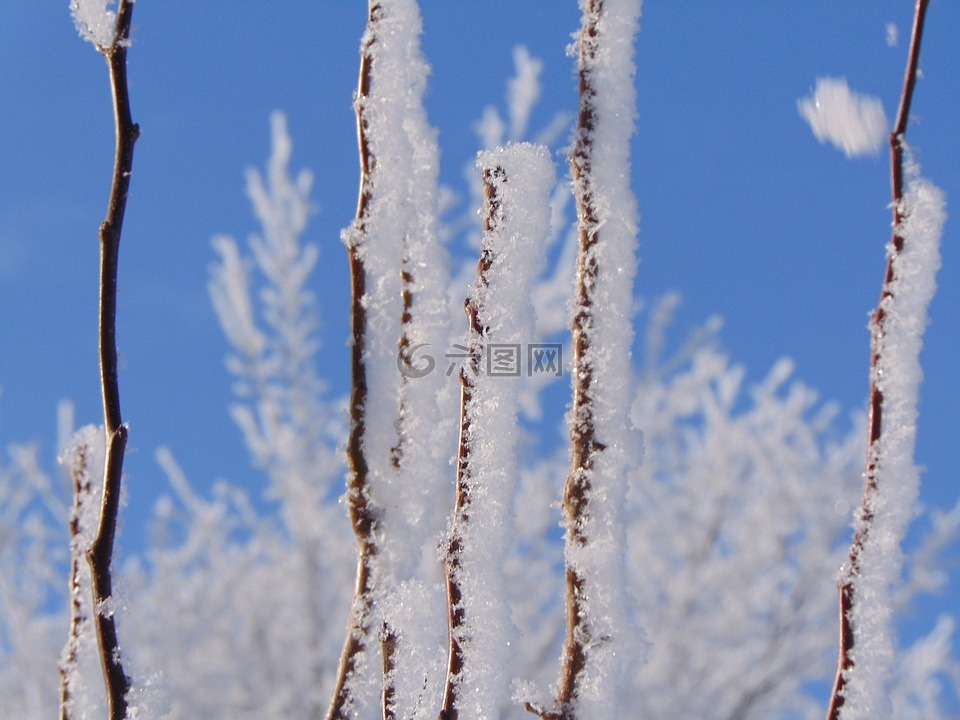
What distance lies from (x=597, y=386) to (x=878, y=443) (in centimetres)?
30

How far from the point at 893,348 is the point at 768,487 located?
Result: 519cm

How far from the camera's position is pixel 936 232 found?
85 cm

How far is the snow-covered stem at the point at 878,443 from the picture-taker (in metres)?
0.83

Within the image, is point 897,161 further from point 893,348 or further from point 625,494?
point 625,494

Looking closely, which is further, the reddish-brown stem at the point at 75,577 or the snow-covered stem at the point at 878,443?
the reddish-brown stem at the point at 75,577

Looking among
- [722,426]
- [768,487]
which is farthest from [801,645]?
[722,426]

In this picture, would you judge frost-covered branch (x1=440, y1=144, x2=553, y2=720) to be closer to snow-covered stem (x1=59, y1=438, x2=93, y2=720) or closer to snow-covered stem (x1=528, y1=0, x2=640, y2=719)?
snow-covered stem (x1=528, y1=0, x2=640, y2=719)

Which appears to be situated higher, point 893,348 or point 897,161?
point 897,161

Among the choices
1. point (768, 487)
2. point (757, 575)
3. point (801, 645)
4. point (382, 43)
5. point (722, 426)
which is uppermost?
point (382, 43)

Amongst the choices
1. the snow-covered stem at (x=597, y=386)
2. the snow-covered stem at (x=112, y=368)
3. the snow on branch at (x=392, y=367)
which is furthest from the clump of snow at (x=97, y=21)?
the snow-covered stem at (x=597, y=386)

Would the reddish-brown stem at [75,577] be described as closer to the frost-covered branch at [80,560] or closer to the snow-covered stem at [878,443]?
the frost-covered branch at [80,560]

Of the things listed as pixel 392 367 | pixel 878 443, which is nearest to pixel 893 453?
pixel 878 443
